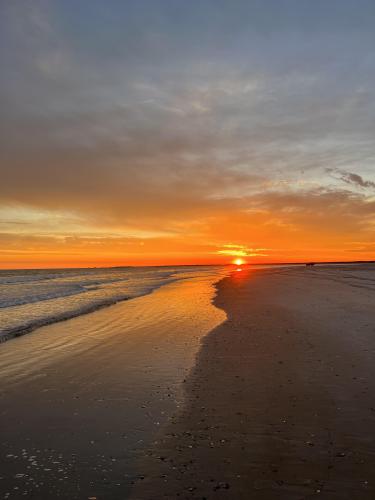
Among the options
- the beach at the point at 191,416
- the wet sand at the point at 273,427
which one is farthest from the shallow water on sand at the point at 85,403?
the wet sand at the point at 273,427

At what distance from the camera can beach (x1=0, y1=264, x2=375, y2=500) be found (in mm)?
5164

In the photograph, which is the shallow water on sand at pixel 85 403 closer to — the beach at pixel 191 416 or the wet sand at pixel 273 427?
the beach at pixel 191 416

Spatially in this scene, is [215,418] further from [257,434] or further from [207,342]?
[207,342]

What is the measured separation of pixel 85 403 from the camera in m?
8.42

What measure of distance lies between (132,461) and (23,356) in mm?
8260

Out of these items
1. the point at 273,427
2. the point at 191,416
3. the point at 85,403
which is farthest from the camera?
the point at 85,403

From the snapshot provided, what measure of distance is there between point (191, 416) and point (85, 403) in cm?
246

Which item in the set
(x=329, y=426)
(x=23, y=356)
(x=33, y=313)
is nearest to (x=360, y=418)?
(x=329, y=426)

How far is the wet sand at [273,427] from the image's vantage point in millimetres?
5047

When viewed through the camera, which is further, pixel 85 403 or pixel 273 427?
pixel 85 403

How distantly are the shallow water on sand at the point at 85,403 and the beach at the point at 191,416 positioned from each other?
0.09ft

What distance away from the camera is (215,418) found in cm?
727

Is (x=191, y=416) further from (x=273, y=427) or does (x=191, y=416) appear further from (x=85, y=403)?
(x=85, y=403)

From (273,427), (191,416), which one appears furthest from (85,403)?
(273,427)
